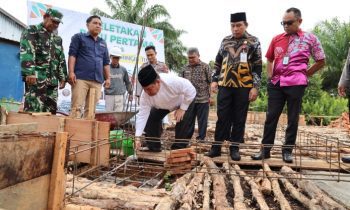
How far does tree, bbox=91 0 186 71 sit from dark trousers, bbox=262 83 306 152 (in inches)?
782

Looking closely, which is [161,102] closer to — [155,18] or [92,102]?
[92,102]

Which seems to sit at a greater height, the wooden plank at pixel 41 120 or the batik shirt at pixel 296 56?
the batik shirt at pixel 296 56

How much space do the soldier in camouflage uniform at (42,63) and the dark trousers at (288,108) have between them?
262 cm

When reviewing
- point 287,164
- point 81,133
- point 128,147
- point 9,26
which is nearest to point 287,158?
point 287,164

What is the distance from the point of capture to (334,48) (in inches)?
988

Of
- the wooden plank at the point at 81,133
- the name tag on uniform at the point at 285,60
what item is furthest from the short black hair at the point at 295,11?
the wooden plank at the point at 81,133

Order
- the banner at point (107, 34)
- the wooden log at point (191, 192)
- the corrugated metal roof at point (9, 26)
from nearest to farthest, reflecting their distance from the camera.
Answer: the wooden log at point (191, 192) → the banner at point (107, 34) → the corrugated metal roof at point (9, 26)

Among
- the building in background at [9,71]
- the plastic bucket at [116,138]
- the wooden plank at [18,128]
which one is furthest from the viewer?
the building in background at [9,71]

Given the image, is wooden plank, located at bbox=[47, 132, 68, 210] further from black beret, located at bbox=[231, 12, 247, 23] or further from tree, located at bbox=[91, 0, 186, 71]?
tree, located at bbox=[91, 0, 186, 71]

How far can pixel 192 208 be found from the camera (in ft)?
7.88

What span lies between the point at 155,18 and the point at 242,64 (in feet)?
78.3

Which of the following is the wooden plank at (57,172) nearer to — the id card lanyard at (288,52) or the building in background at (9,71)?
the id card lanyard at (288,52)

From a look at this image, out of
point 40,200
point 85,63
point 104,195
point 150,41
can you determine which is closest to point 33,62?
point 85,63

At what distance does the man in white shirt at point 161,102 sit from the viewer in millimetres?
3734
